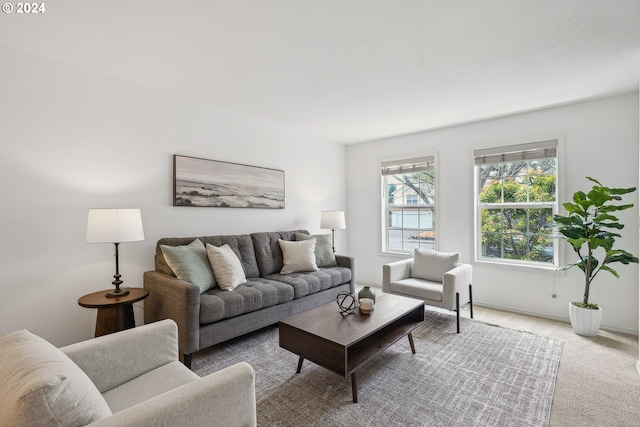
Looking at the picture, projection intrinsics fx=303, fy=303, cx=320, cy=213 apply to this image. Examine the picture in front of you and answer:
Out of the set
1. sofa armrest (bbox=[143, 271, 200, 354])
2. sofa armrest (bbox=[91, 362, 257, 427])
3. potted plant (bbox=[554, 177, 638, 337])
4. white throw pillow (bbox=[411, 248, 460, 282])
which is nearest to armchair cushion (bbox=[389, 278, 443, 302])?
white throw pillow (bbox=[411, 248, 460, 282])

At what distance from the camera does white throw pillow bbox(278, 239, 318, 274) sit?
3.67 meters

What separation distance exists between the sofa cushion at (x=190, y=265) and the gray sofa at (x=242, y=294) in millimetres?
80

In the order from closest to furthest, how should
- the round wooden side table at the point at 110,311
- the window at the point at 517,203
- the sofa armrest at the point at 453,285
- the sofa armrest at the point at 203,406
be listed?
the sofa armrest at the point at 203,406
the round wooden side table at the point at 110,311
the sofa armrest at the point at 453,285
the window at the point at 517,203

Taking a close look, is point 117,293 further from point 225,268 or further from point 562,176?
point 562,176

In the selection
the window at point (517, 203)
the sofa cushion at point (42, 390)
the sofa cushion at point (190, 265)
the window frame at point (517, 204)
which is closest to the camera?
the sofa cushion at point (42, 390)

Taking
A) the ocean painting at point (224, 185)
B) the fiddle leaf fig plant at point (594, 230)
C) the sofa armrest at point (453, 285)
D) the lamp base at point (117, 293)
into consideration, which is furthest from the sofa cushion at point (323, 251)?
the fiddle leaf fig plant at point (594, 230)

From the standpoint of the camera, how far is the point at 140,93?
9.93 ft

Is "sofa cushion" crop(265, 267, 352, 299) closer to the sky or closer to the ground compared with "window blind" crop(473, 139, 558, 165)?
closer to the ground

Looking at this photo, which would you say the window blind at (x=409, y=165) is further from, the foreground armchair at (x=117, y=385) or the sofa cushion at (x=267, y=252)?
the foreground armchair at (x=117, y=385)

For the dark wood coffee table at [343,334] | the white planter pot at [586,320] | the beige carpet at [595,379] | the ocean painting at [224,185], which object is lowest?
the beige carpet at [595,379]

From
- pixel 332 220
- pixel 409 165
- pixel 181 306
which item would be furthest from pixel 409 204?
pixel 181 306

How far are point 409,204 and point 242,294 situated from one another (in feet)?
10.4

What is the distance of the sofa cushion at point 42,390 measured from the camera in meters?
0.84

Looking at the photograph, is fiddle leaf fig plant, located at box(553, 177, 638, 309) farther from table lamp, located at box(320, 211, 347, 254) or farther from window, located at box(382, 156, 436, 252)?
table lamp, located at box(320, 211, 347, 254)
